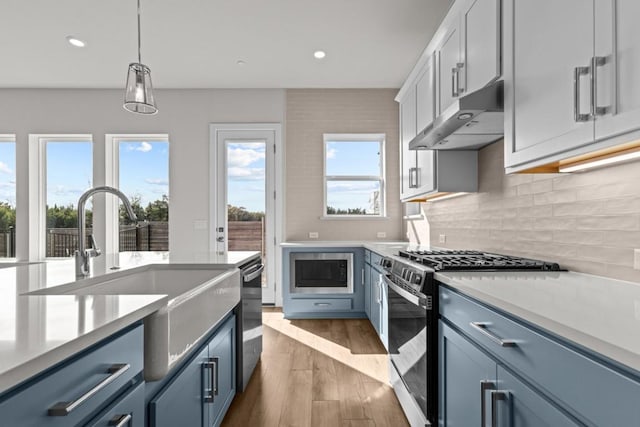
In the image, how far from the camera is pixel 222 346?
177 centimetres

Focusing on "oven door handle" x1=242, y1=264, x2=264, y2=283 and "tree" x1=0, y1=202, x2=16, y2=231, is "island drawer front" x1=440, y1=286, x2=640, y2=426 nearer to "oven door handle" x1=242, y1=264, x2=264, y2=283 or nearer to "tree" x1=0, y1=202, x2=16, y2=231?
"oven door handle" x1=242, y1=264, x2=264, y2=283

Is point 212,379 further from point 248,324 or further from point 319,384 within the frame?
point 319,384

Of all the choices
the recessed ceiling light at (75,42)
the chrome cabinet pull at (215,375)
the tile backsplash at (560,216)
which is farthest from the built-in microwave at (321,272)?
the recessed ceiling light at (75,42)

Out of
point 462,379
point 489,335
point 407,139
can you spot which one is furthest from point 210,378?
point 407,139

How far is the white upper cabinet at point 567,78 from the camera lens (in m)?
0.98

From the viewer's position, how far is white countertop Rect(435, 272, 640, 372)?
0.70m

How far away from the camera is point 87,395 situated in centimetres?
70

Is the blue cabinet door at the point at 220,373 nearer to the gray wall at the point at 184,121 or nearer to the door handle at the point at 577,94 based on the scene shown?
the door handle at the point at 577,94

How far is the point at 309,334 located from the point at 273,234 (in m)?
1.56

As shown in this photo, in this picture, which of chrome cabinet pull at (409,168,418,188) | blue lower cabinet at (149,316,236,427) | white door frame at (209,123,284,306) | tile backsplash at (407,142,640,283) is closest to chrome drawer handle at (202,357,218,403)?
blue lower cabinet at (149,316,236,427)

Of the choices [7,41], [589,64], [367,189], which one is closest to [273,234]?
[367,189]

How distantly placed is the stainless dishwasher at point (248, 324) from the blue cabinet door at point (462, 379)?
45.1 inches

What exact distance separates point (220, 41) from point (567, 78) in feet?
10.4

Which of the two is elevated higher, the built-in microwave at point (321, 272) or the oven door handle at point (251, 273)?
the oven door handle at point (251, 273)
